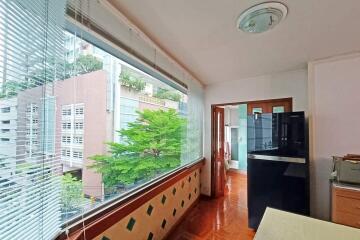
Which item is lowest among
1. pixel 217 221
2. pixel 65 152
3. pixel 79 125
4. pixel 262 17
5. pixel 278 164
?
pixel 217 221

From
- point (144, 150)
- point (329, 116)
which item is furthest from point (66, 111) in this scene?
point (329, 116)

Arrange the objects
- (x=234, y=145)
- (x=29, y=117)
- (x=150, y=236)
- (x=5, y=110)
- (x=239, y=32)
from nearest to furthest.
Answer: (x=5, y=110)
(x=29, y=117)
(x=239, y=32)
(x=150, y=236)
(x=234, y=145)

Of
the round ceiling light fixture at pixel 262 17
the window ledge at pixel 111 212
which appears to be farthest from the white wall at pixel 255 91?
the window ledge at pixel 111 212

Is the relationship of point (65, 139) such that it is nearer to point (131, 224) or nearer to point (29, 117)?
point (29, 117)

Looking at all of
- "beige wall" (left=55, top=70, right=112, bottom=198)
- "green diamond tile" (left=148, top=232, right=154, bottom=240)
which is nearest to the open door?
"green diamond tile" (left=148, top=232, right=154, bottom=240)

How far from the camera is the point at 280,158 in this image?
230cm

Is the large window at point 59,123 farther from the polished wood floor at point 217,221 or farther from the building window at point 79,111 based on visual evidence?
the polished wood floor at point 217,221

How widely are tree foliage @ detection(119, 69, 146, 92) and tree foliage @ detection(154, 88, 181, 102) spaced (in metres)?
0.32

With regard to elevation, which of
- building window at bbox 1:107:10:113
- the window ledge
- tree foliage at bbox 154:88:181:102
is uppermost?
tree foliage at bbox 154:88:181:102

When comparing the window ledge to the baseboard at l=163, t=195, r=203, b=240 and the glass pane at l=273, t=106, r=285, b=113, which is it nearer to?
the baseboard at l=163, t=195, r=203, b=240

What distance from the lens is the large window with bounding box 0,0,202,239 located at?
29.1 inches

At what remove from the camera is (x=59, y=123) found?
3.40 feet

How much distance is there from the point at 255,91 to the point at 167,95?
5.41 feet

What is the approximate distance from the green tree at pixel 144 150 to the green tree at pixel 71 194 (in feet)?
0.67
